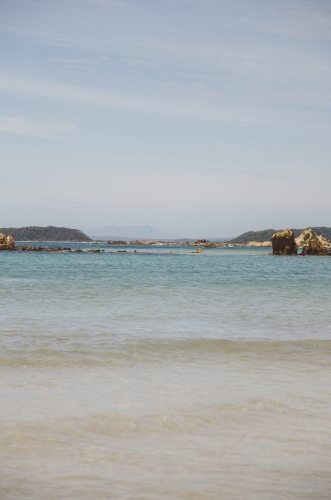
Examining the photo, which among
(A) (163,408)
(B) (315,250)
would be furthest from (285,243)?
(A) (163,408)

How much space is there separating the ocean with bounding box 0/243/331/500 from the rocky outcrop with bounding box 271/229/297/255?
7477 cm

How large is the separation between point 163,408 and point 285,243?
85554mm

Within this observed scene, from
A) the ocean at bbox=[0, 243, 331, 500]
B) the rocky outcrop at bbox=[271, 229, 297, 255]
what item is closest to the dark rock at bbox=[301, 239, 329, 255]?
the rocky outcrop at bbox=[271, 229, 297, 255]

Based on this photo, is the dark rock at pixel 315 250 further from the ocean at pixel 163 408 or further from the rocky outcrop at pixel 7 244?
the ocean at pixel 163 408

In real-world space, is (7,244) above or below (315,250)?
below

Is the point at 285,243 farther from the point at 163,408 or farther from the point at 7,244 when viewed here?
the point at 163,408

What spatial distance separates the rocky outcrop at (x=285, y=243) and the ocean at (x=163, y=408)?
74773 millimetres

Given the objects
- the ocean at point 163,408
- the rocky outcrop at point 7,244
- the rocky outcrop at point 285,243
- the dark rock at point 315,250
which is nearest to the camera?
the ocean at point 163,408

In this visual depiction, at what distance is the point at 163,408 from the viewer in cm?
782

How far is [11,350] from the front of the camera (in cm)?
1162

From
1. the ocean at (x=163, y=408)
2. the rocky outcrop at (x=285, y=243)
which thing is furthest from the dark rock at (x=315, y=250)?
Answer: the ocean at (x=163, y=408)

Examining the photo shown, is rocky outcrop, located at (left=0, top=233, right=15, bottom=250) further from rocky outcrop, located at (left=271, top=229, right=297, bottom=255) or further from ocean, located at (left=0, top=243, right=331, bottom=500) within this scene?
ocean, located at (left=0, top=243, right=331, bottom=500)

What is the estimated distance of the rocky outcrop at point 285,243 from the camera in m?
90.2

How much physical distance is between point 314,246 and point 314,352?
81840 mm
